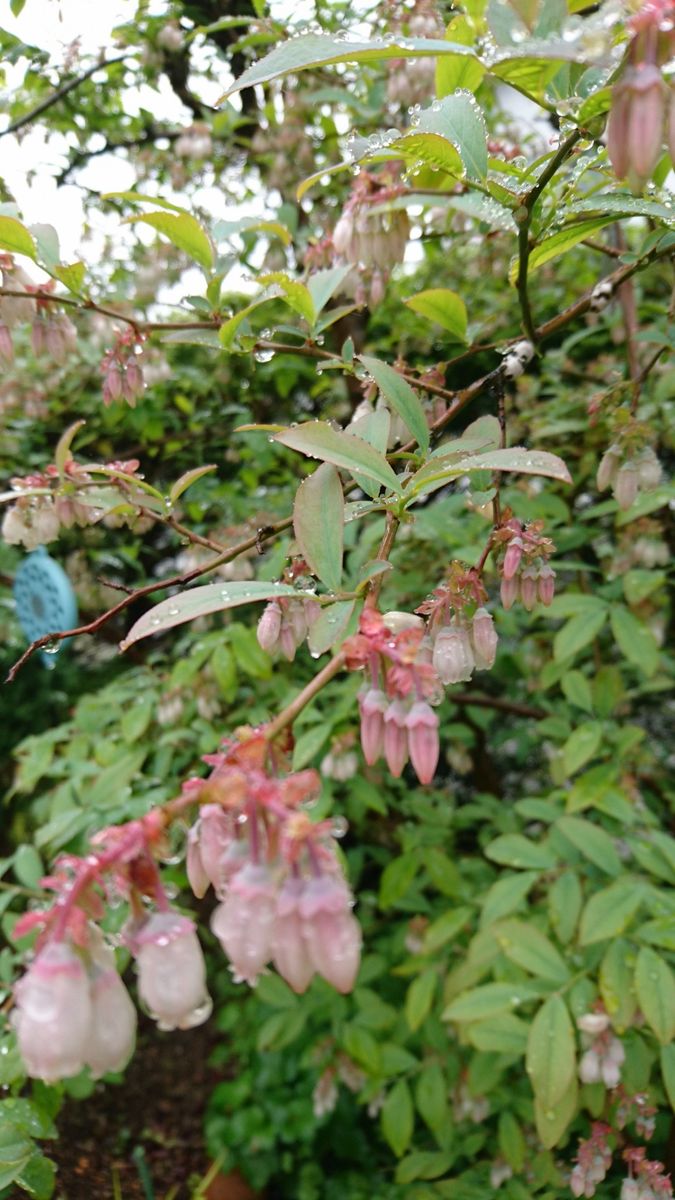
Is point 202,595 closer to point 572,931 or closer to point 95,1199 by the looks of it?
point 572,931

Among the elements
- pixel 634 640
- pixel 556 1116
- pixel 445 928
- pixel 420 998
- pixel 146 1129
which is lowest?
pixel 146 1129

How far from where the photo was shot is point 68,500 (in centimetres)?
115

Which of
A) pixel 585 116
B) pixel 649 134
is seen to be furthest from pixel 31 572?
pixel 649 134

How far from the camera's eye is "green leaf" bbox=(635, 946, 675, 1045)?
45.9 inches

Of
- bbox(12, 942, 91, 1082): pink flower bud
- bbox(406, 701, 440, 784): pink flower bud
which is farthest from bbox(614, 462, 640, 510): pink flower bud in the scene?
bbox(12, 942, 91, 1082): pink flower bud

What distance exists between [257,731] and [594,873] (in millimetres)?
1136

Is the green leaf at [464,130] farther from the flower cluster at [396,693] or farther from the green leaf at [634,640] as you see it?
the green leaf at [634,640]

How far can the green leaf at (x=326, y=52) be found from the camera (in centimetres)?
63

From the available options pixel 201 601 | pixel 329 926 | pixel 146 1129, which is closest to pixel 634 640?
pixel 201 601

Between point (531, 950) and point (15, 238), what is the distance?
121 cm

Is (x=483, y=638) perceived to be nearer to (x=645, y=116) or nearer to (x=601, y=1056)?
(x=645, y=116)

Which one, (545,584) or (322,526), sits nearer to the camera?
(322,526)

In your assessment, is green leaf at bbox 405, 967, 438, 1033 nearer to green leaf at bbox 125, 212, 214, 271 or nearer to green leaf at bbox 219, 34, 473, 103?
green leaf at bbox 125, 212, 214, 271

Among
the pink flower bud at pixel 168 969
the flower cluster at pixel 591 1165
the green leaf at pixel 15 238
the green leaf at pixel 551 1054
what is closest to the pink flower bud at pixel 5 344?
the green leaf at pixel 15 238
